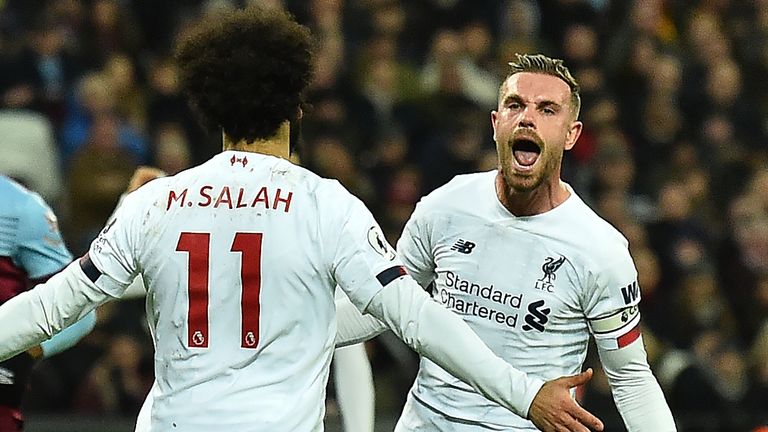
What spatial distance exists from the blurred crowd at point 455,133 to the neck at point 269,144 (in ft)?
13.4

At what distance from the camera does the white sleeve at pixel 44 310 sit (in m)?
3.99

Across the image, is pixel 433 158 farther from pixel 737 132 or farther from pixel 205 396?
pixel 205 396

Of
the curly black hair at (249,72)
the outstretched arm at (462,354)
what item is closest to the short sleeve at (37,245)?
the curly black hair at (249,72)

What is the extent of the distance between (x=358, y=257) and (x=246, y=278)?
280 millimetres

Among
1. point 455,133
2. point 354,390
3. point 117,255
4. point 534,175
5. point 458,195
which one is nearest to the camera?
point 117,255

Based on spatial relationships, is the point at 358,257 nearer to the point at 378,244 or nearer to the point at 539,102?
the point at 378,244

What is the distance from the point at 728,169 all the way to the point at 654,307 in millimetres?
1617

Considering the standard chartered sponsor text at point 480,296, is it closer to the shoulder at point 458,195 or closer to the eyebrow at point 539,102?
the shoulder at point 458,195

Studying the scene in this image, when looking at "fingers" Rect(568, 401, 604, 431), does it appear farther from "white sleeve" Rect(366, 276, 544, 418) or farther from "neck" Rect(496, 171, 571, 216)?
"neck" Rect(496, 171, 571, 216)

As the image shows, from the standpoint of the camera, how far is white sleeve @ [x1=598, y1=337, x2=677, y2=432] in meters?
4.70

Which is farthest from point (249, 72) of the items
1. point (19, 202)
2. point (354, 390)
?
point (354, 390)

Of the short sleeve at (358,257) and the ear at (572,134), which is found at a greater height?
the ear at (572,134)

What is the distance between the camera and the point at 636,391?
15.5ft

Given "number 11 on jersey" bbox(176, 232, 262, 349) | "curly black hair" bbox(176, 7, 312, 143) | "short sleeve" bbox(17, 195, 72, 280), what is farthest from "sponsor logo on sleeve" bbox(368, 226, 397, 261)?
"short sleeve" bbox(17, 195, 72, 280)
